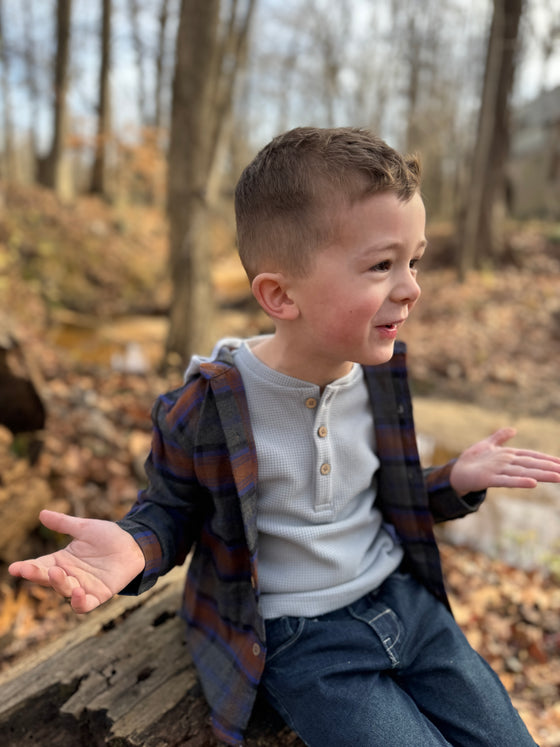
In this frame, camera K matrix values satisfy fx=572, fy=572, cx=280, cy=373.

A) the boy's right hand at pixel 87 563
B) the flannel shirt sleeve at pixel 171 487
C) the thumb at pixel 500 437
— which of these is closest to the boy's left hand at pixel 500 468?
the thumb at pixel 500 437

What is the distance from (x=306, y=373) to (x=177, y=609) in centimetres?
106

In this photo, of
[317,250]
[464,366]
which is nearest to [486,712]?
[317,250]

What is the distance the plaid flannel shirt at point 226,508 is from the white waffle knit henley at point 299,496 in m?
0.07

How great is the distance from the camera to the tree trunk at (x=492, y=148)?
1031 cm

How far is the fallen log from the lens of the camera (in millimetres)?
1594

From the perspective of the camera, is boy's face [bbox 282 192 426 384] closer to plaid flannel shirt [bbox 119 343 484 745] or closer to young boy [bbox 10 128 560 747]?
young boy [bbox 10 128 560 747]

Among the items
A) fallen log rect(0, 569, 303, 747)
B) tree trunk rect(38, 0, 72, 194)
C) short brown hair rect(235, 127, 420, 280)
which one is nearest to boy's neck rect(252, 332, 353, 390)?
short brown hair rect(235, 127, 420, 280)

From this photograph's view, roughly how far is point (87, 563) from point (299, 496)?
0.61 metres

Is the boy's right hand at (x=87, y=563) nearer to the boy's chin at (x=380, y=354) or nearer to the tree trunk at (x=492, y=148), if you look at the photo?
the boy's chin at (x=380, y=354)

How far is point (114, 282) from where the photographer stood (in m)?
11.6

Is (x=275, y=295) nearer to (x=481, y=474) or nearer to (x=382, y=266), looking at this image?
(x=382, y=266)

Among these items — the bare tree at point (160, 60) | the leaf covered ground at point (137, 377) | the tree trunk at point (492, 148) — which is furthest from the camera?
the bare tree at point (160, 60)

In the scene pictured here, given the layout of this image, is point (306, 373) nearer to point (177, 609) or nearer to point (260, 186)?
point (260, 186)

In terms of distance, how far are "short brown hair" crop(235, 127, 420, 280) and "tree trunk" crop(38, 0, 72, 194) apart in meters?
14.0
